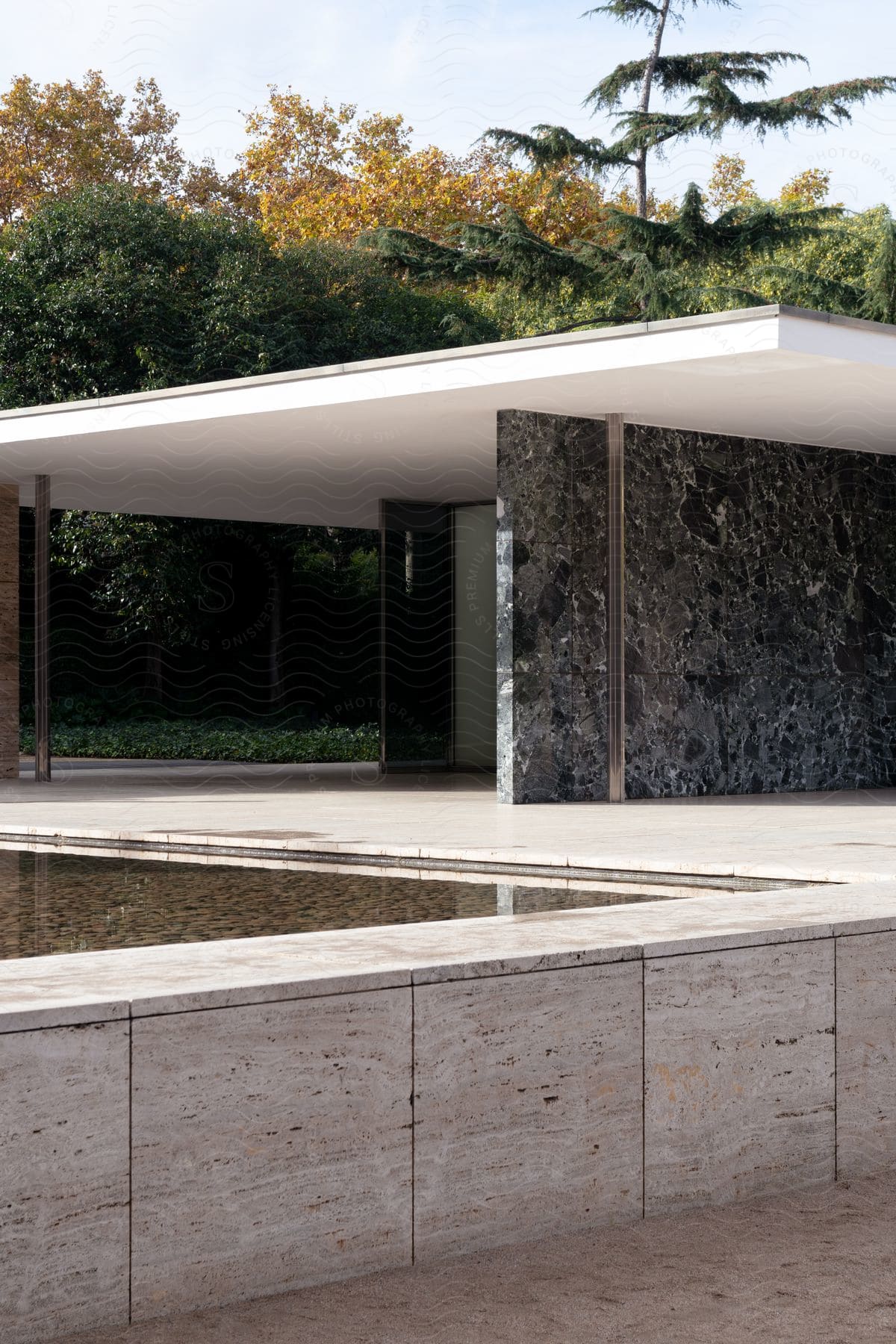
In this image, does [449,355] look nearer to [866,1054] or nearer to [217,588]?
[866,1054]

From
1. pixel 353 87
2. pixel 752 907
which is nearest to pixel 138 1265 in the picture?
pixel 752 907

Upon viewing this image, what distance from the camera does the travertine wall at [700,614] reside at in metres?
11.9

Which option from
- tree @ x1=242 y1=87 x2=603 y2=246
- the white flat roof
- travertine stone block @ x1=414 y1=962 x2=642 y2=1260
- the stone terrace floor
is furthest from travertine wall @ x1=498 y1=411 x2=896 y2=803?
tree @ x1=242 y1=87 x2=603 y2=246

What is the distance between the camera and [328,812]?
10.8m

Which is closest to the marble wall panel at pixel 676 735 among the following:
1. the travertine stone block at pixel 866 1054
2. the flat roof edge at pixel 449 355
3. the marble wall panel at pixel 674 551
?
the marble wall panel at pixel 674 551

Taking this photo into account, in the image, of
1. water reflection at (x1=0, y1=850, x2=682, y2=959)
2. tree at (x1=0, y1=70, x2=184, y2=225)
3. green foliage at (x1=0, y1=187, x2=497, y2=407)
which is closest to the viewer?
water reflection at (x1=0, y1=850, x2=682, y2=959)

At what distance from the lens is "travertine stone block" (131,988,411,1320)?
333cm

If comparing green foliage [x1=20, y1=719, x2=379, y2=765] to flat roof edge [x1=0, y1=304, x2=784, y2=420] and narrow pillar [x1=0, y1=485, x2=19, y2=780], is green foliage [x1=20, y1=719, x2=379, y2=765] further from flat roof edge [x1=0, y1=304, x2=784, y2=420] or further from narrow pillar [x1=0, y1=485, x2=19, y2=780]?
flat roof edge [x1=0, y1=304, x2=784, y2=420]

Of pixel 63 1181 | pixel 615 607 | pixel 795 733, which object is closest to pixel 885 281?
pixel 795 733

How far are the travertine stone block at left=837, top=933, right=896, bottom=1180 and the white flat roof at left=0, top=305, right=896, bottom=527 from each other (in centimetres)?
517

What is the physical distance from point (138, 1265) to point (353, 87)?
1289 inches

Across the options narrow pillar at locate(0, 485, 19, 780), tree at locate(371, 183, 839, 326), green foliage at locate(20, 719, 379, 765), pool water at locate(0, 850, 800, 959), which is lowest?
green foliage at locate(20, 719, 379, 765)

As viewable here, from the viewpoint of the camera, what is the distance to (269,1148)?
136 inches

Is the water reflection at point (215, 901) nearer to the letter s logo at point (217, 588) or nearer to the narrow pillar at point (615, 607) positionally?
A: the narrow pillar at point (615, 607)
